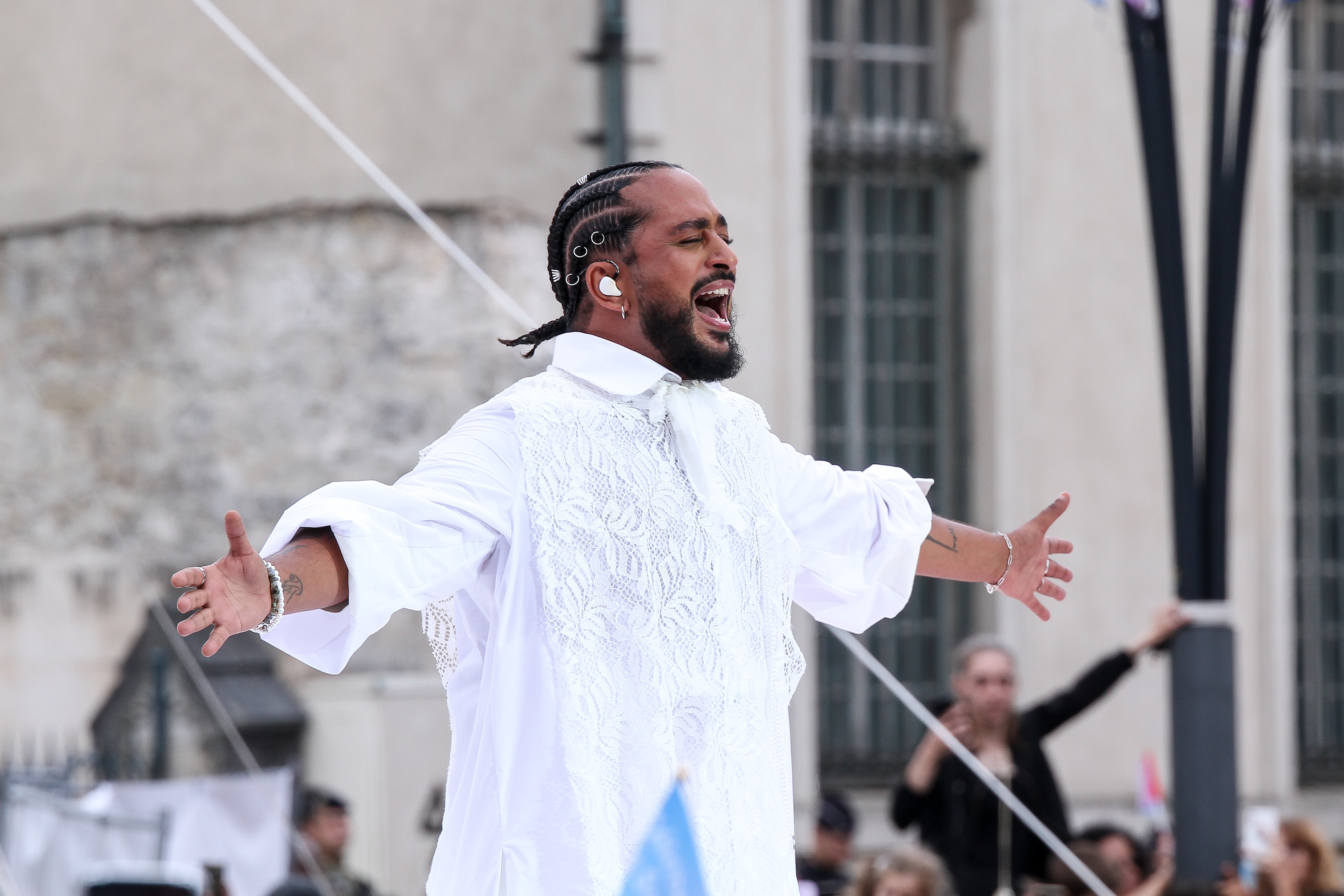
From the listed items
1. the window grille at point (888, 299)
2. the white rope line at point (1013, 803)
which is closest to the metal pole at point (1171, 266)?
the white rope line at point (1013, 803)

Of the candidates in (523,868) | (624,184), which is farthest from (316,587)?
(624,184)

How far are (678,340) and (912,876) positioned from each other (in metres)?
2.98

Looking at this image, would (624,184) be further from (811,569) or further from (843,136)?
(843,136)

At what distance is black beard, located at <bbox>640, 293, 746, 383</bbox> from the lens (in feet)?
7.82

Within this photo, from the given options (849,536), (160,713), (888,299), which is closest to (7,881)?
(160,713)

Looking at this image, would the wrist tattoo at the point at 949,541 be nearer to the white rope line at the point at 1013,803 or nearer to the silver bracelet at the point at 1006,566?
the silver bracelet at the point at 1006,566

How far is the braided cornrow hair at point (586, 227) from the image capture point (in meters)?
2.41

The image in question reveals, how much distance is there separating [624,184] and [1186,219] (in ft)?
22.1

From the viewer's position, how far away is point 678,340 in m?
2.38

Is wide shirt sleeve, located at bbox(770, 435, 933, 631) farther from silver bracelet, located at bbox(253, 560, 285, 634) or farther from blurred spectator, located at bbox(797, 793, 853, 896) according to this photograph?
blurred spectator, located at bbox(797, 793, 853, 896)

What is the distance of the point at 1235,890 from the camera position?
17.8 feet

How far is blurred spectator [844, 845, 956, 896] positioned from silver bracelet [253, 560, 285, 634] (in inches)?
131

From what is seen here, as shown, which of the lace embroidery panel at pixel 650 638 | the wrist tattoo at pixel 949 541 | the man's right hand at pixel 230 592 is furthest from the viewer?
the wrist tattoo at pixel 949 541

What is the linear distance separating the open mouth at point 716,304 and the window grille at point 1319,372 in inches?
298
